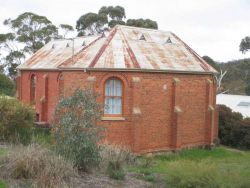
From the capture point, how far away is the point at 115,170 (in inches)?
463

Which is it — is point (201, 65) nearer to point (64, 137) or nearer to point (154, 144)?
point (154, 144)

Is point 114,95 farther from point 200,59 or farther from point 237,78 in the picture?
point 237,78

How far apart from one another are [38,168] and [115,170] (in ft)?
7.85

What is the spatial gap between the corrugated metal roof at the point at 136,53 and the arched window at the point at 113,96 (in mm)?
1017

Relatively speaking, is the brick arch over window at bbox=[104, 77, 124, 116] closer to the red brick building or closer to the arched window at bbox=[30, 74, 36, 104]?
the red brick building

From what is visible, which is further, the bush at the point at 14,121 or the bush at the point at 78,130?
the bush at the point at 14,121

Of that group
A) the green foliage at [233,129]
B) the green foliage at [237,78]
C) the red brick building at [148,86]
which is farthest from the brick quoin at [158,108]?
the green foliage at [237,78]

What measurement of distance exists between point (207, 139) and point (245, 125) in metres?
4.34

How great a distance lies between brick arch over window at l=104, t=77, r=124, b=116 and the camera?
24094 mm

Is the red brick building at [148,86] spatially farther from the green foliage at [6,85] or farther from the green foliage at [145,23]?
the green foliage at [145,23]

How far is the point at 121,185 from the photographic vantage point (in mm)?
10961

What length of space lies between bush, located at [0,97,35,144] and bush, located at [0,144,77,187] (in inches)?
234

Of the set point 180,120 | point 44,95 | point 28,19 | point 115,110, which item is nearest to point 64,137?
point 115,110

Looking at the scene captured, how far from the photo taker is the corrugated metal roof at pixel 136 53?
24.2 m
